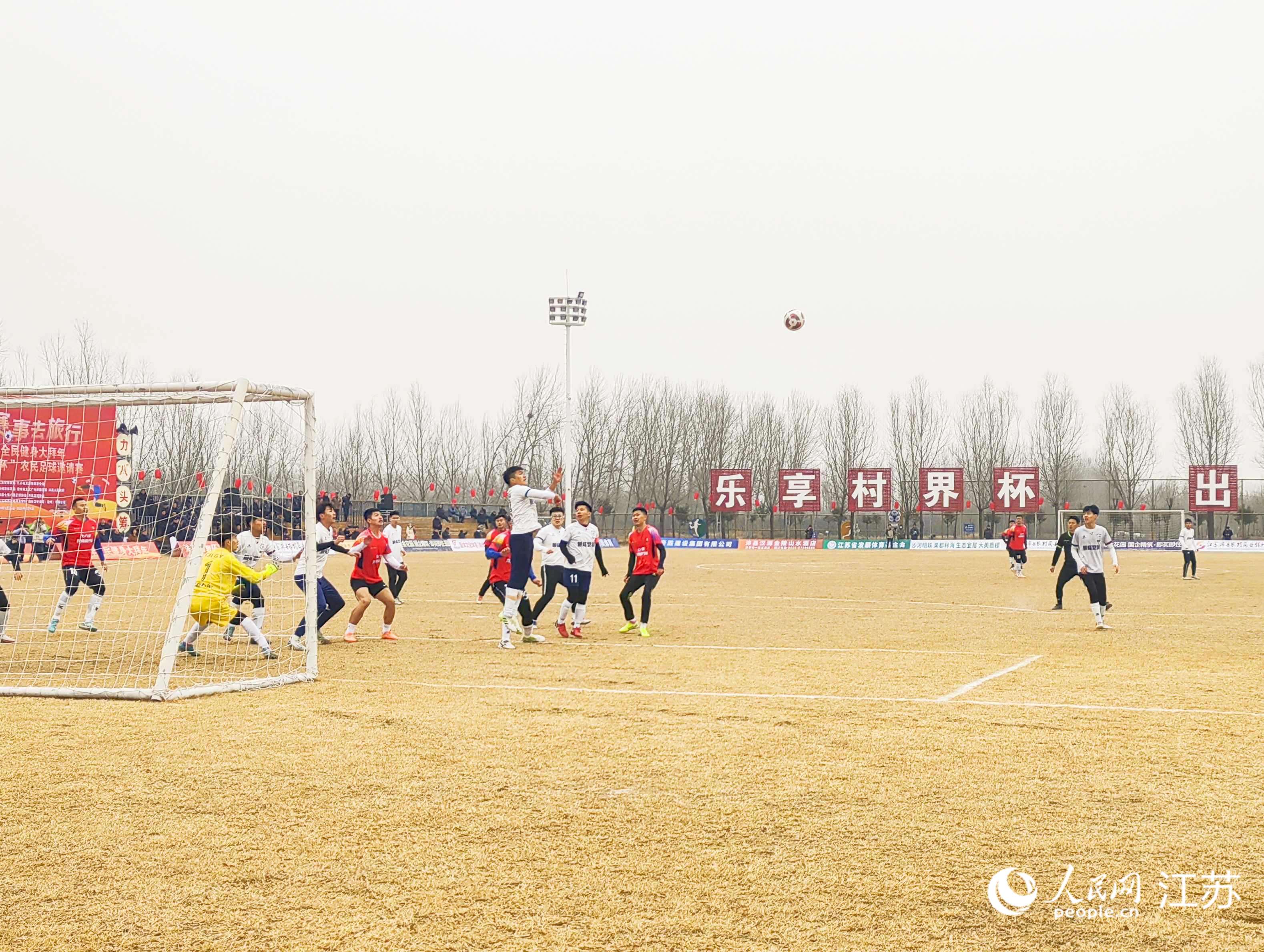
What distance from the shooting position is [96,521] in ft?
56.7

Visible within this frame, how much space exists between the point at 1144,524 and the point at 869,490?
55.2 feet

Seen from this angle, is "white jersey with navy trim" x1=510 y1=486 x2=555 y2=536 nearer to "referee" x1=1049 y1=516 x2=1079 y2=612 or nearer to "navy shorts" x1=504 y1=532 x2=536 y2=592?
"navy shorts" x1=504 y1=532 x2=536 y2=592

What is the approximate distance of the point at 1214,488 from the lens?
68.4 metres

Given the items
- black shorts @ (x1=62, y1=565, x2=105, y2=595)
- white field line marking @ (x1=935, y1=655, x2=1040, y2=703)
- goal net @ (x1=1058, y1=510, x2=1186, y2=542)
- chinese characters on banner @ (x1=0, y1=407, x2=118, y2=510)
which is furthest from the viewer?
goal net @ (x1=1058, y1=510, x2=1186, y2=542)

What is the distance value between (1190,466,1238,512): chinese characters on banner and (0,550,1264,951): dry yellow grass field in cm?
6185

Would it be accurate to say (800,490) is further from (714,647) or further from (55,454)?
(55,454)

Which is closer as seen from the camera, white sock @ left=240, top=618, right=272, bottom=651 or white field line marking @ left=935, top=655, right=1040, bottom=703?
white field line marking @ left=935, top=655, right=1040, bottom=703

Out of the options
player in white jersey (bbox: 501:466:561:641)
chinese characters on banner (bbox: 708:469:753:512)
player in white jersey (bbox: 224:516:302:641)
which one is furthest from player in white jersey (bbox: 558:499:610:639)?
chinese characters on banner (bbox: 708:469:753:512)

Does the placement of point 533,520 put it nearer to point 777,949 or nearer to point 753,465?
point 777,949

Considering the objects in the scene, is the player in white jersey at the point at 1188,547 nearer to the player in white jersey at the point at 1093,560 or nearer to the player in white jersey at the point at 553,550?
the player in white jersey at the point at 1093,560

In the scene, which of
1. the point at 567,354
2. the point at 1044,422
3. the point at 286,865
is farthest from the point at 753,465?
the point at 286,865

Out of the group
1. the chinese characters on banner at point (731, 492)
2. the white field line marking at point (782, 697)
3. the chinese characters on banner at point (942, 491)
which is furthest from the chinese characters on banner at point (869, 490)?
the white field line marking at point (782, 697)

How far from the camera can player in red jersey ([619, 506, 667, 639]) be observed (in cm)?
1652

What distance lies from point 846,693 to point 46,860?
6.93m
